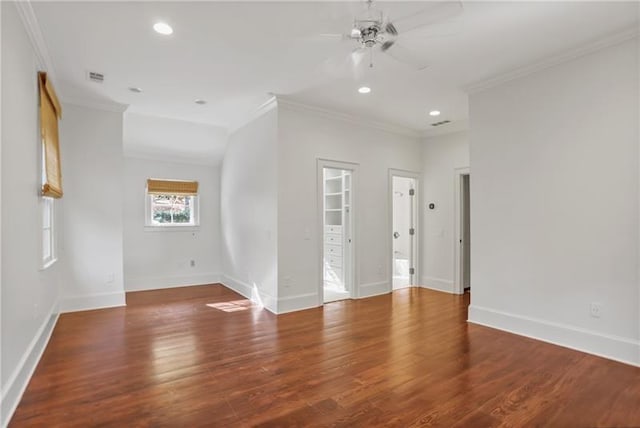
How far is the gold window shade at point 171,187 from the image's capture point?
6.16 meters

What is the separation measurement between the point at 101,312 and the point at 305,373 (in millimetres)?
3384

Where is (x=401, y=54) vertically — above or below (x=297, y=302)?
above

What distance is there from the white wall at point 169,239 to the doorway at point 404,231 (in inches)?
143

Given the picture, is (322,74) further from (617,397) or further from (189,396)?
(617,397)

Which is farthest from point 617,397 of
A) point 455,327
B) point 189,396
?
point 189,396

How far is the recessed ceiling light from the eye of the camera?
9.03 feet

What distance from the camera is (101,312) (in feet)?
15.0

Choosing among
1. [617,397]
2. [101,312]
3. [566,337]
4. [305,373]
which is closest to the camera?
[617,397]

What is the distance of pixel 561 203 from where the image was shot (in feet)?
11.0

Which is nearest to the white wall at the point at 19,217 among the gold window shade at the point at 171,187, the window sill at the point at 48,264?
the window sill at the point at 48,264

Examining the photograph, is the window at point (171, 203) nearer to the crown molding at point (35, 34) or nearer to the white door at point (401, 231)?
the crown molding at point (35, 34)

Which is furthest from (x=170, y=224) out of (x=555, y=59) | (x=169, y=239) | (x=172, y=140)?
(x=555, y=59)

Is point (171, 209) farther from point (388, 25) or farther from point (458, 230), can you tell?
point (388, 25)

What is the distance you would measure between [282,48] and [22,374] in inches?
133
